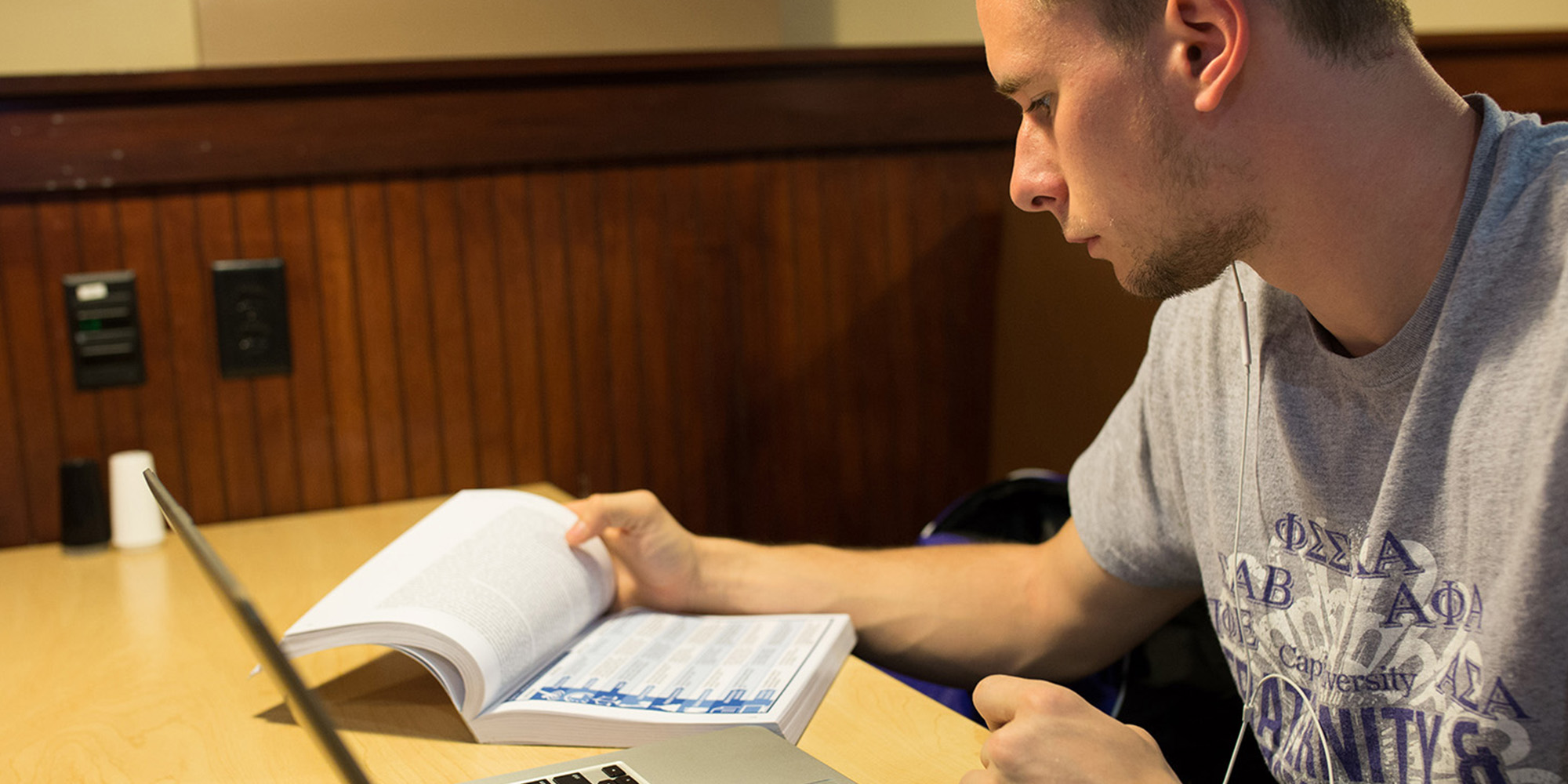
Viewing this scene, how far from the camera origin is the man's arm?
121 cm

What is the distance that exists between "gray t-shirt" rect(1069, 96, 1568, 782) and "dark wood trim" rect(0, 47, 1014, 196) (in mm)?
965

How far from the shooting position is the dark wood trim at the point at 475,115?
1.58 metres

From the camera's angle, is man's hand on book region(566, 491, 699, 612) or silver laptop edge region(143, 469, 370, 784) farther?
man's hand on book region(566, 491, 699, 612)

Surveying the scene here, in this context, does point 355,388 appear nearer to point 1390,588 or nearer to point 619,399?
point 619,399

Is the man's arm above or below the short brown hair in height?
below

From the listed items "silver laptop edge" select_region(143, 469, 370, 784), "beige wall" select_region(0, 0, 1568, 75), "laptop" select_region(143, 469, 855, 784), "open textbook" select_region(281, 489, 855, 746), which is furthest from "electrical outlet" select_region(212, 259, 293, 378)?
"silver laptop edge" select_region(143, 469, 370, 784)

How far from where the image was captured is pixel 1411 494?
0.84 meters

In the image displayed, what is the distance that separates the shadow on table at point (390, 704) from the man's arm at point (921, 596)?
0.21m

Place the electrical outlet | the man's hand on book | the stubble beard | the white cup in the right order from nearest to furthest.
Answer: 1. the stubble beard
2. the man's hand on book
3. the white cup
4. the electrical outlet

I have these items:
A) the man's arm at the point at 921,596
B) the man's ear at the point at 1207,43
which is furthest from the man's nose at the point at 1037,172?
the man's arm at the point at 921,596

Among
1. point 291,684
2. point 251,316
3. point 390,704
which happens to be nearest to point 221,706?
point 390,704

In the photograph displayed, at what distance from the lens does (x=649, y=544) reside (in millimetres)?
1204

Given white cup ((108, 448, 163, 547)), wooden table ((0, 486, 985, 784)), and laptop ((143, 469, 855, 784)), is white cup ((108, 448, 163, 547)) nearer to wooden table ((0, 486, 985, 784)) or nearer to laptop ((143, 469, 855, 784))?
wooden table ((0, 486, 985, 784))

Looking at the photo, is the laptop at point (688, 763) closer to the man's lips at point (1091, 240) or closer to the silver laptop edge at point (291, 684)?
the silver laptop edge at point (291, 684)
